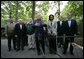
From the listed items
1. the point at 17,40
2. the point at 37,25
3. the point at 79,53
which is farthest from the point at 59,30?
the point at 17,40

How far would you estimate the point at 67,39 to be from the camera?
1035 cm

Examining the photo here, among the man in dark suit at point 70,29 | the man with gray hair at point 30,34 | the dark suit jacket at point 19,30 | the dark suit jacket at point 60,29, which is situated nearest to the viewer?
the man in dark suit at point 70,29

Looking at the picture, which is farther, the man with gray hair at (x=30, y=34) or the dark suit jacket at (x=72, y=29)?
the man with gray hair at (x=30, y=34)

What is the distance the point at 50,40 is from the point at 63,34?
706 mm

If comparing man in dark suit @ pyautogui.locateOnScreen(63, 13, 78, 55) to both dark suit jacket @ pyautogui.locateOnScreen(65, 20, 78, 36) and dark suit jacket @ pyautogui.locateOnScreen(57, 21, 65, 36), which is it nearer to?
dark suit jacket @ pyautogui.locateOnScreen(65, 20, 78, 36)

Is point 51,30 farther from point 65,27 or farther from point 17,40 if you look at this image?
point 17,40

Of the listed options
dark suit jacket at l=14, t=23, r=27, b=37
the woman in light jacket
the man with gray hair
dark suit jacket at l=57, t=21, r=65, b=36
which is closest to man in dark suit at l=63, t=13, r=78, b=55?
dark suit jacket at l=57, t=21, r=65, b=36

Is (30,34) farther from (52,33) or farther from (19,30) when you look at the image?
(52,33)

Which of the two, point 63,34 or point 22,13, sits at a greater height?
point 22,13

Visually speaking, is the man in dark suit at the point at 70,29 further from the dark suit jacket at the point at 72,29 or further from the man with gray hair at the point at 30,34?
the man with gray hair at the point at 30,34

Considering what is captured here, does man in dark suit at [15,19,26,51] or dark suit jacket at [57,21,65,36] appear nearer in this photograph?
dark suit jacket at [57,21,65,36]

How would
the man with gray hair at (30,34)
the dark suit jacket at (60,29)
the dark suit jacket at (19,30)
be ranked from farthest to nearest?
1. the man with gray hair at (30,34)
2. the dark suit jacket at (19,30)
3. the dark suit jacket at (60,29)

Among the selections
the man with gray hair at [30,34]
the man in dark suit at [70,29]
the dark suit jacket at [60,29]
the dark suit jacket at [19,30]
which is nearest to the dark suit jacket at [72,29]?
the man in dark suit at [70,29]

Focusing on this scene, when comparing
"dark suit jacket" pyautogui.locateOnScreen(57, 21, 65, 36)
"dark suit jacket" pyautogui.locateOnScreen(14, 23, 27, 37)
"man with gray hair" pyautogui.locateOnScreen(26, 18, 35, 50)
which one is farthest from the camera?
"man with gray hair" pyautogui.locateOnScreen(26, 18, 35, 50)
